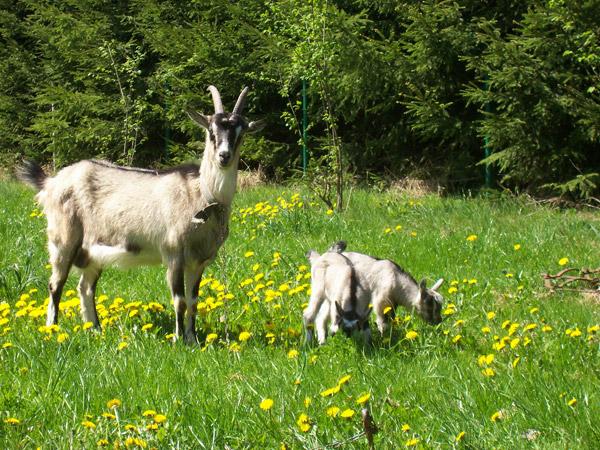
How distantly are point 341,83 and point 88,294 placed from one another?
7.72 m

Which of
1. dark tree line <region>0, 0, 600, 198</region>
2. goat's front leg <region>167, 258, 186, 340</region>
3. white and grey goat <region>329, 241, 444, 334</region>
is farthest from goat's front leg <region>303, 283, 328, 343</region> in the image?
dark tree line <region>0, 0, 600, 198</region>

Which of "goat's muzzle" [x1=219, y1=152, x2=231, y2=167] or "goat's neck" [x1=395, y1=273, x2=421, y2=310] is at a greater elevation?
"goat's muzzle" [x1=219, y1=152, x2=231, y2=167]

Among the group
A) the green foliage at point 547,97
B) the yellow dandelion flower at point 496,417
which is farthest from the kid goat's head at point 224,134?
the green foliage at point 547,97

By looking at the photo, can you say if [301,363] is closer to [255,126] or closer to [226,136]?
[226,136]

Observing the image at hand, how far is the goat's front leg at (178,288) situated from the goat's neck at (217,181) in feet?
1.78

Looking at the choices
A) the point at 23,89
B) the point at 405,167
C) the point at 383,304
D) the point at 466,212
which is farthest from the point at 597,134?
the point at 23,89

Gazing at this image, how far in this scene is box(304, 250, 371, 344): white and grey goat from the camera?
238 inches

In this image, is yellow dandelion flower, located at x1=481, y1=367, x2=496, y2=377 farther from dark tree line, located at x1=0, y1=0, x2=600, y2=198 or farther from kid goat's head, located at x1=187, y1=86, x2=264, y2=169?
dark tree line, located at x1=0, y1=0, x2=600, y2=198

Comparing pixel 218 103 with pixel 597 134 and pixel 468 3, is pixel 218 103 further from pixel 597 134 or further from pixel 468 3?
pixel 468 3

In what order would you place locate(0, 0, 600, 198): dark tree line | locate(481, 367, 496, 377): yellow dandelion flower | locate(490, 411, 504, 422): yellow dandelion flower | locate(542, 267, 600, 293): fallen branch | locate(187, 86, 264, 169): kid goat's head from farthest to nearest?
locate(0, 0, 600, 198): dark tree line
locate(542, 267, 600, 293): fallen branch
locate(187, 86, 264, 169): kid goat's head
locate(481, 367, 496, 377): yellow dandelion flower
locate(490, 411, 504, 422): yellow dandelion flower

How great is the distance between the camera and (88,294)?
7.43 meters

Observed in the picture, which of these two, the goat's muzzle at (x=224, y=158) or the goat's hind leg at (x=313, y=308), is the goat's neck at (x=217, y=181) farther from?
the goat's hind leg at (x=313, y=308)

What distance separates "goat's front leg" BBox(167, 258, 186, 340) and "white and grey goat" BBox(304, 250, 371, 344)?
0.95m

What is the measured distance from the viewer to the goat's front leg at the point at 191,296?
22.0ft
